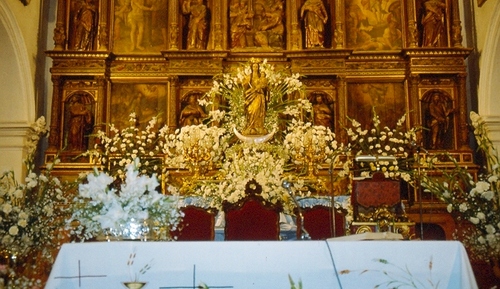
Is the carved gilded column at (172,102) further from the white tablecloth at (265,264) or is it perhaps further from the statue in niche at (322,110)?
the white tablecloth at (265,264)

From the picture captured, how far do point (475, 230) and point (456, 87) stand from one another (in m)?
4.53

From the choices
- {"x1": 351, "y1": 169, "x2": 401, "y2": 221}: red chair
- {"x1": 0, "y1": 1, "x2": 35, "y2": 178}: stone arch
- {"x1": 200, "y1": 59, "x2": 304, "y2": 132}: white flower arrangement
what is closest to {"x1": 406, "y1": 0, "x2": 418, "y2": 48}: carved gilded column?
{"x1": 200, "y1": 59, "x2": 304, "y2": 132}: white flower arrangement

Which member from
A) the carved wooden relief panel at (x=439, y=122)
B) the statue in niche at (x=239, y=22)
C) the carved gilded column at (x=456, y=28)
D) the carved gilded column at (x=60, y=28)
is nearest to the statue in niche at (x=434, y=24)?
the carved gilded column at (x=456, y=28)

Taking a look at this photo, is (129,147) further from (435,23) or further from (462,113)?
(435,23)

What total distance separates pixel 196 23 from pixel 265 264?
7.20 m

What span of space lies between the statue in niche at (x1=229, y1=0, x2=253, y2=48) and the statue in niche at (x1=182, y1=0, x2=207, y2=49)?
1.40ft

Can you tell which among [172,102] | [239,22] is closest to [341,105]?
[239,22]

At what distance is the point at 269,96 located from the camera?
9.16 m

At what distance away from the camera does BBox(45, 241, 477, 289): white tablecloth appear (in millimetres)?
3078

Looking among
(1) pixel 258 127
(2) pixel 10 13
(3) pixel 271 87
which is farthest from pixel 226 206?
(2) pixel 10 13

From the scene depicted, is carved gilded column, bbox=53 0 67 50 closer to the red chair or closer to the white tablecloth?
the red chair

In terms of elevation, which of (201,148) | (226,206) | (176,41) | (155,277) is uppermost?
(176,41)

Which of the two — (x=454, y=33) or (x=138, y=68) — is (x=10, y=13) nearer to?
(x=138, y=68)

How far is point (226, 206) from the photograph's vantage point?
5996 millimetres
